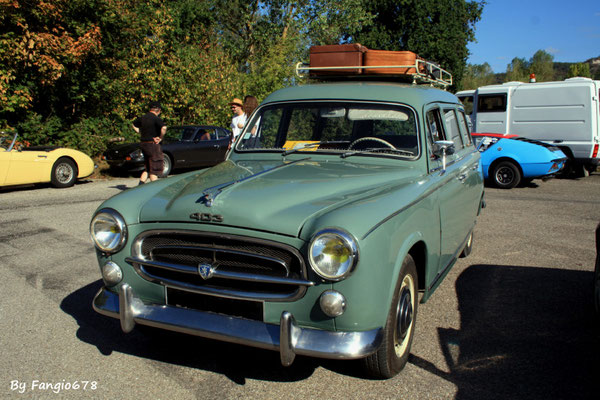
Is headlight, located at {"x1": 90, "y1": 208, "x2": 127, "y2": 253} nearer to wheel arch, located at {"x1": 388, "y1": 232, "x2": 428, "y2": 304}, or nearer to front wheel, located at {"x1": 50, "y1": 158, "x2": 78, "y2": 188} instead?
wheel arch, located at {"x1": 388, "y1": 232, "x2": 428, "y2": 304}

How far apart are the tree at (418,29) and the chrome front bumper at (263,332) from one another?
3198 centimetres

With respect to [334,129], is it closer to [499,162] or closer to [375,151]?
[375,151]

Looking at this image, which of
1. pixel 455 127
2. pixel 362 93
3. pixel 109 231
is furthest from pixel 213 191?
pixel 455 127

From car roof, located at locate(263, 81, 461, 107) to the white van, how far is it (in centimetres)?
1161

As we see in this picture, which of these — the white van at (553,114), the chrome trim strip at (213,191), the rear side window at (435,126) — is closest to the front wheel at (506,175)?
the white van at (553,114)

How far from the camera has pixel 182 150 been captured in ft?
47.6

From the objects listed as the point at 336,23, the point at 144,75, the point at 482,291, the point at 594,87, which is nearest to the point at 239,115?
the point at 482,291

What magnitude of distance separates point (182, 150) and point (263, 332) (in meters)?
12.4

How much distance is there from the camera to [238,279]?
9.21 feet

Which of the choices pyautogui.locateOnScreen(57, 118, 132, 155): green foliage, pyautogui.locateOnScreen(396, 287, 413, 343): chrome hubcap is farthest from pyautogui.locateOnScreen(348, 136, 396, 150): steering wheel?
pyautogui.locateOnScreen(57, 118, 132, 155): green foliage

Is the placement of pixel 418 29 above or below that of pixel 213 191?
above

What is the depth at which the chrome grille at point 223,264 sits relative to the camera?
2.75 m

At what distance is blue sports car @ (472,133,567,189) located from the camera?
11992mm

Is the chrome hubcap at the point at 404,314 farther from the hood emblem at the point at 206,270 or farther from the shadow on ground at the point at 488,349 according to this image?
the hood emblem at the point at 206,270
